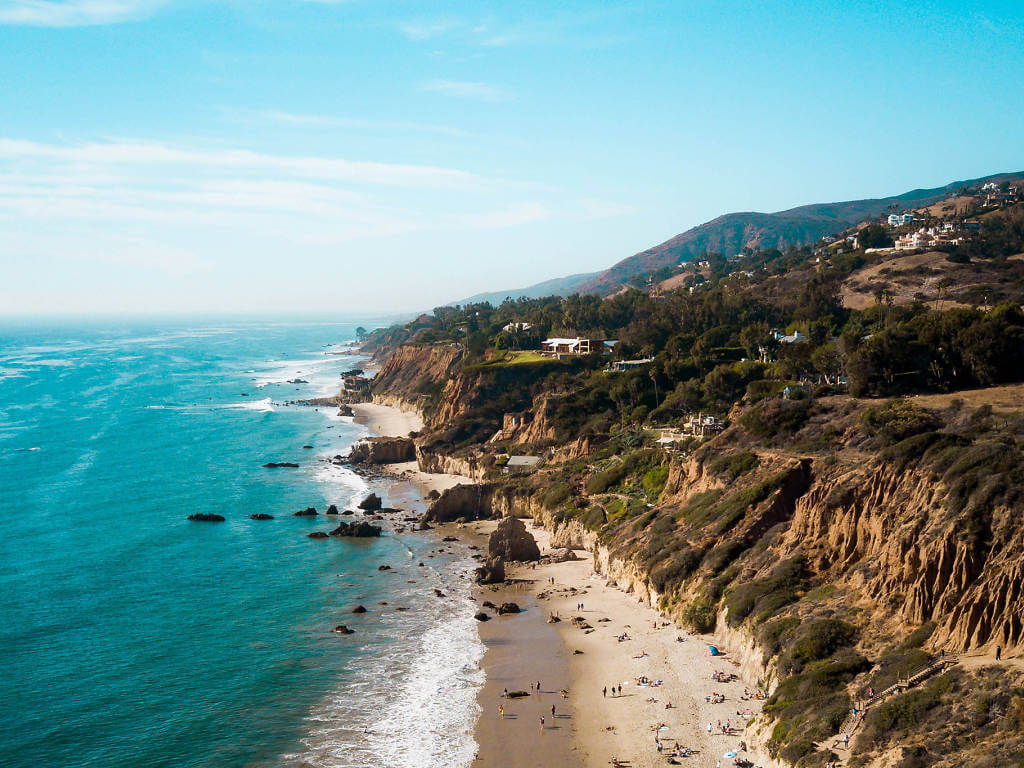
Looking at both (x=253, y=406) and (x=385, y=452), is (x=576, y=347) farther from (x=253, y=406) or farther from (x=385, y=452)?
(x=253, y=406)

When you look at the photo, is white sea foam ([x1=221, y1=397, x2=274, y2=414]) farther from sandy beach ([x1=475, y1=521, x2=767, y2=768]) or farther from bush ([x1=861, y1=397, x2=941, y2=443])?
bush ([x1=861, y1=397, x2=941, y2=443])

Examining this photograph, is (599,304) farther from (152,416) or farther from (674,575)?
(674,575)

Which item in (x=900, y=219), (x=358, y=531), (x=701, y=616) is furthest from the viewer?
(x=900, y=219)

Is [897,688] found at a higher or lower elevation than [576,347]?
lower

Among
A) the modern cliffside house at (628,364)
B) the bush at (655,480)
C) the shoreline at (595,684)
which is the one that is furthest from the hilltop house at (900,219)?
the shoreline at (595,684)

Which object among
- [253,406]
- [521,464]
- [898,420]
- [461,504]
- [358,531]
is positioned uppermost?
[898,420]

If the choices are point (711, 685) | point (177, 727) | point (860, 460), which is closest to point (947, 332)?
point (860, 460)

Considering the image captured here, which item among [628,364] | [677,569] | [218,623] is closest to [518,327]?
[628,364]
